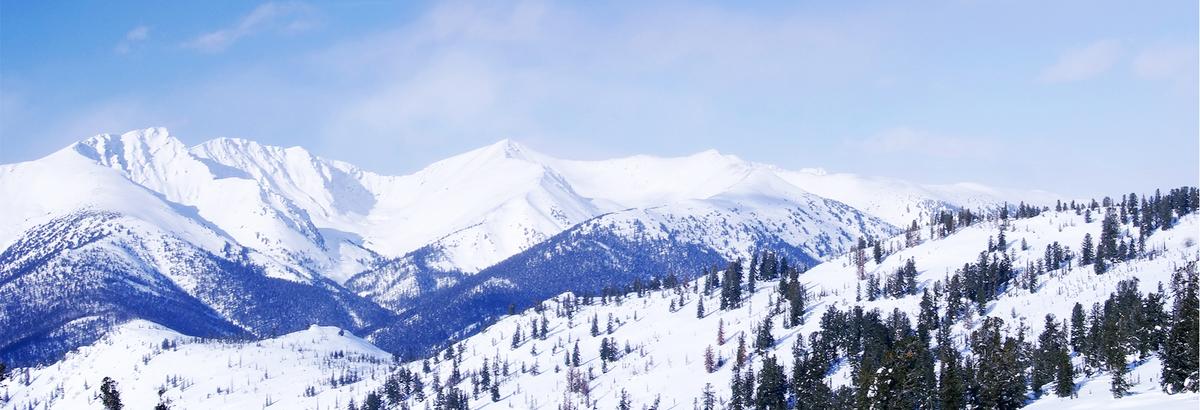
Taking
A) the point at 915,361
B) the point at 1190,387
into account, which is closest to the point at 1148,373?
the point at 915,361

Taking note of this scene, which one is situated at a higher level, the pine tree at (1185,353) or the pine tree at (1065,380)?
the pine tree at (1185,353)

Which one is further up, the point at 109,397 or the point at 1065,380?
the point at 109,397

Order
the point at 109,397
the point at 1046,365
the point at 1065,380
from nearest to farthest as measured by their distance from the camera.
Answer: the point at 109,397, the point at 1065,380, the point at 1046,365

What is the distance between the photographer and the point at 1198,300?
114m

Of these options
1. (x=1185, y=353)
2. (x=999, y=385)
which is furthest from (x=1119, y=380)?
(x=999, y=385)

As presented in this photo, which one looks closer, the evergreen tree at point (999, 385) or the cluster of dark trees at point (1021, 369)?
the cluster of dark trees at point (1021, 369)

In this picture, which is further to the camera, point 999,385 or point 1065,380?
point 1065,380

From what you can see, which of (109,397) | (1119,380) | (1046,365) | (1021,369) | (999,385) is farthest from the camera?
(1046,365)

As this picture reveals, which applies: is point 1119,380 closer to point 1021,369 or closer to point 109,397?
point 1021,369

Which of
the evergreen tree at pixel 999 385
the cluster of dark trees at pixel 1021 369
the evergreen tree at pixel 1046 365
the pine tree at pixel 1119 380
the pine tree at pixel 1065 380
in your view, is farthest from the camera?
the evergreen tree at pixel 1046 365

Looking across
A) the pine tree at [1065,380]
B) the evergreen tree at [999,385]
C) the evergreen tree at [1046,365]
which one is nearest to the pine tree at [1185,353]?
the pine tree at [1065,380]

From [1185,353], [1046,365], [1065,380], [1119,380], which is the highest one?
[1185,353]

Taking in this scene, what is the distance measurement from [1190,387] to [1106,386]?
43.5 metres

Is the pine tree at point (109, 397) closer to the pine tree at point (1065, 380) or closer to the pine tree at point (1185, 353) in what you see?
the pine tree at point (1185, 353)
